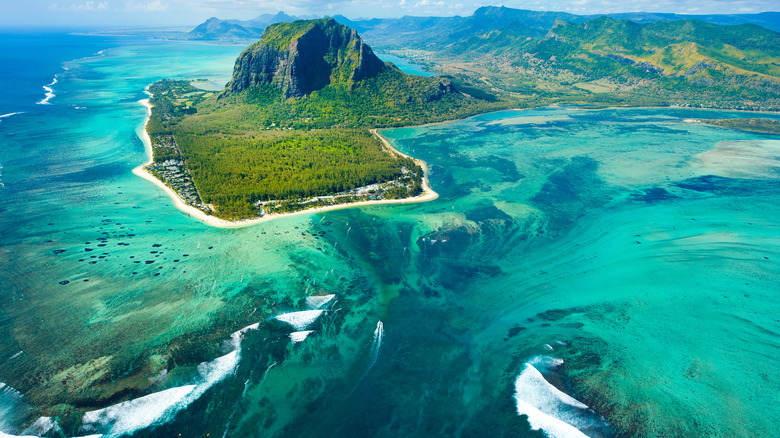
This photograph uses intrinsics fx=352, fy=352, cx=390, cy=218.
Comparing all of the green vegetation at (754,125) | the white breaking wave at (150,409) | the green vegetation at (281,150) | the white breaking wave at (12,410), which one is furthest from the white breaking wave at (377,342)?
the green vegetation at (754,125)

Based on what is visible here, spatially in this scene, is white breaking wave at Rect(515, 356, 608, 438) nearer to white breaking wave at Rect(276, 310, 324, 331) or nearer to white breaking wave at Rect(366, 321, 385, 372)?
white breaking wave at Rect(366, 321, 385, 372)

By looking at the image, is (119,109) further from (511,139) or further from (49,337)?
(511,139)

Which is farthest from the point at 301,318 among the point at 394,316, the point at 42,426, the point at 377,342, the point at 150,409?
the point at 42,426

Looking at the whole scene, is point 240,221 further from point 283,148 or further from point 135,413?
point 283,148

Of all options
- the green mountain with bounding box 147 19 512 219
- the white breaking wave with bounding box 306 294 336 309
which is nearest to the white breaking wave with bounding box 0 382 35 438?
the white breaking wave with bounding box 306 294 336 309

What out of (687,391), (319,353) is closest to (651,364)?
(687,391)

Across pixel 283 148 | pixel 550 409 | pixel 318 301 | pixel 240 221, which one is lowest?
pixel 550 409
